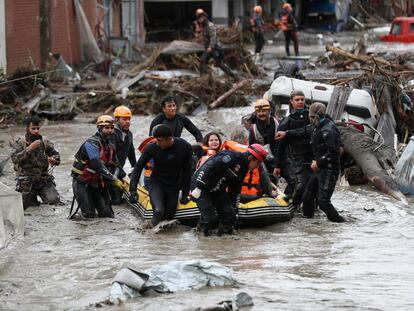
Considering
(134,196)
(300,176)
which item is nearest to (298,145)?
(300,176)

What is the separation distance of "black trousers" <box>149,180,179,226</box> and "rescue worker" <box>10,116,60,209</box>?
1685mm

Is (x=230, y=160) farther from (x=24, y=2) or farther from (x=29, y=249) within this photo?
(x=24, y=2)

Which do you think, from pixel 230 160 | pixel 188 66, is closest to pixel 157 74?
pixel 188 66

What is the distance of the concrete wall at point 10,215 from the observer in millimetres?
11758

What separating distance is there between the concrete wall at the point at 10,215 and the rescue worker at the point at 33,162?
1202 mm

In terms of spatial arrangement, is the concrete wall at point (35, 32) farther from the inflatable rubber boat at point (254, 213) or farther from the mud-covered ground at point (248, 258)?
the inflatable rubber boat at point (254, 213)

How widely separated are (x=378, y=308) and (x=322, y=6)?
4254 cm

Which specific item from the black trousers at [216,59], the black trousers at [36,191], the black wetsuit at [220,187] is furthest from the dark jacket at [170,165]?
the black trousers at [216,59]

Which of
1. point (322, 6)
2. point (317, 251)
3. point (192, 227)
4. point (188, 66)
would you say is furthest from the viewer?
point (322, 6)

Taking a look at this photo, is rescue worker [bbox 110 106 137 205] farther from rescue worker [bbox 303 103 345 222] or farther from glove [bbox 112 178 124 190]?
rescue worker [bbox 303 103 345 222]

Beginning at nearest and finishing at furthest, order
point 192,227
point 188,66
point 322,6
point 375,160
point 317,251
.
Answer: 1. point 317,251
2. point 192,227
3. point 375,160
4. point 188,66
5. point 322,6

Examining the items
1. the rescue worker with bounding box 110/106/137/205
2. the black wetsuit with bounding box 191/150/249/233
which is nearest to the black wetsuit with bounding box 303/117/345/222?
the black wetsuit with bounding box 191/150/249/233

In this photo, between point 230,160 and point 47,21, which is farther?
point 47,21

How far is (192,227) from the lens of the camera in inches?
495
